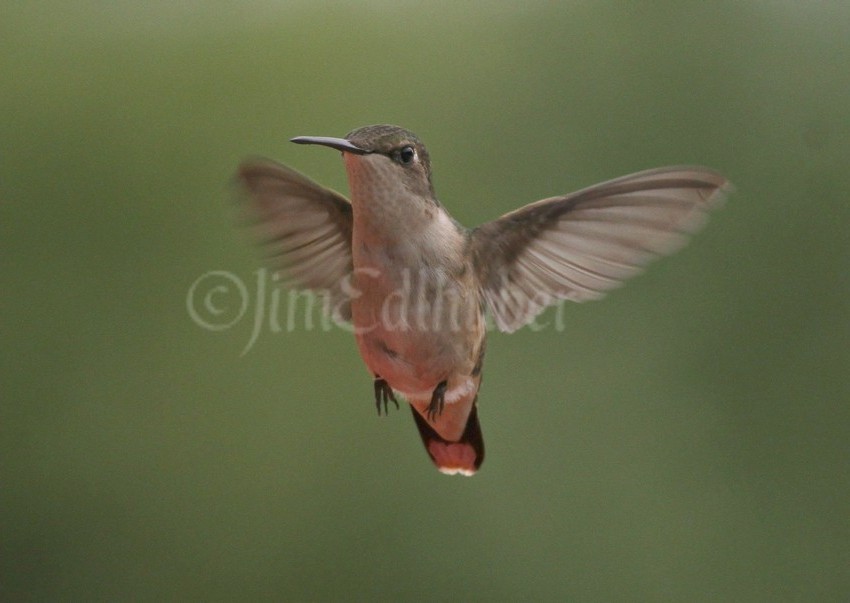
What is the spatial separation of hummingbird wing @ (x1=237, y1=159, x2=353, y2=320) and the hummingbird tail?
0.75 feet

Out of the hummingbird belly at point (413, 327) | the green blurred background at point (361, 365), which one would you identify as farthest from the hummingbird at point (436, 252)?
the green blurred background at point (361, 365)

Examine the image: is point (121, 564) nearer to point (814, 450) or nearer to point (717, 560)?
point (717, 560)

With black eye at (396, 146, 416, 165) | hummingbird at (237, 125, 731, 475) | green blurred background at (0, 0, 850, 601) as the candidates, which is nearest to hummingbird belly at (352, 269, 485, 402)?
hummingbird at (237, 125, 731, 475)

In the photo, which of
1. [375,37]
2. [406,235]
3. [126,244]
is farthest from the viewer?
[375,37]

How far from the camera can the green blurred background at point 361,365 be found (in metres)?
2.44

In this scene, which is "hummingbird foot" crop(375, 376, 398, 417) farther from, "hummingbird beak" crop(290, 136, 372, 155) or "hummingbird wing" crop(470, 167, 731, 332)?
"hummingbird beak" crop(290, 136, 372, 155)

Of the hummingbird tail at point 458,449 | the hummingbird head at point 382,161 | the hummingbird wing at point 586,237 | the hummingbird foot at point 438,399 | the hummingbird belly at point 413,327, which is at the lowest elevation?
the hummingbird tail at point 458,449

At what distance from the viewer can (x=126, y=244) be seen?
7.97ft

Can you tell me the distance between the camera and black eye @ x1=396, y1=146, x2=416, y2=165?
101cm

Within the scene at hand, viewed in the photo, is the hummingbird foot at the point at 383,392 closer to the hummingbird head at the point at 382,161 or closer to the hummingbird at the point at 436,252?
the hummingbird at the point at 436,252

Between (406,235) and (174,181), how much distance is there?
4.97 ft

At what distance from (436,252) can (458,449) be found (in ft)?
1.25

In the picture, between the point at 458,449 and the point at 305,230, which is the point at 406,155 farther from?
the point at 458,449

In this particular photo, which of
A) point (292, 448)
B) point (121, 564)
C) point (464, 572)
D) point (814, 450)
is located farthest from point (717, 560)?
point (121, 564)
